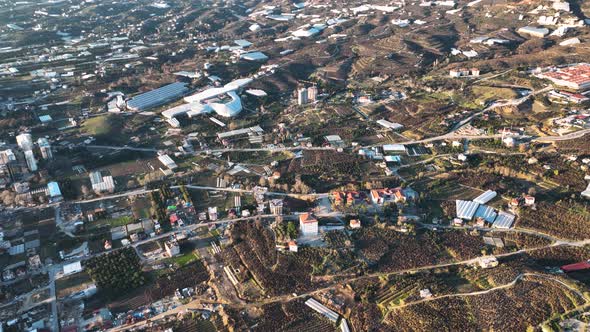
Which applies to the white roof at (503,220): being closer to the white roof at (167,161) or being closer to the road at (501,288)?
the road at (501,288)

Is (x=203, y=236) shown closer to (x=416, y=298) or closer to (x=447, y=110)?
(x=416, y=298)

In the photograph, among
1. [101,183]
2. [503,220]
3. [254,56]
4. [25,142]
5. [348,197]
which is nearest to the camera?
[503,220]

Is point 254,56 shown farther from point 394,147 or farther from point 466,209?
point 466,209

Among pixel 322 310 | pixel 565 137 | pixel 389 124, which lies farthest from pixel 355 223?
pixel 565 137

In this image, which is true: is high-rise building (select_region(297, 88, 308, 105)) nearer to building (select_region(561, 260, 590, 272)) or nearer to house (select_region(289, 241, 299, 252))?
house (select_region(289, 241, 299, 252))

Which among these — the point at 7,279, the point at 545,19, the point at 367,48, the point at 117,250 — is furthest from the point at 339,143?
the point at 545,19

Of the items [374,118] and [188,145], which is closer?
[188,145]

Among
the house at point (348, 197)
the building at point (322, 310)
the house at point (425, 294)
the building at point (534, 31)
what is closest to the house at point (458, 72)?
the building at point (534, 31)

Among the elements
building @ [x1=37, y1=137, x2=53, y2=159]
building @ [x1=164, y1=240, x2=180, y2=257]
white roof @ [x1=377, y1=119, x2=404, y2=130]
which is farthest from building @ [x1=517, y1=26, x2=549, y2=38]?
building @ [x1=37, y1=137, x2=53, y2=159]
